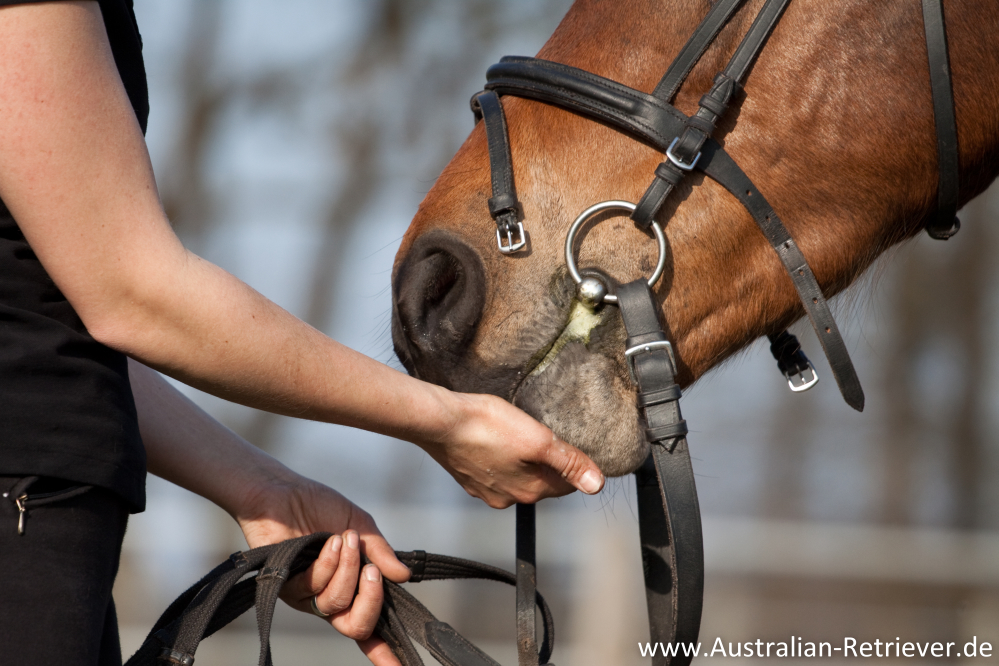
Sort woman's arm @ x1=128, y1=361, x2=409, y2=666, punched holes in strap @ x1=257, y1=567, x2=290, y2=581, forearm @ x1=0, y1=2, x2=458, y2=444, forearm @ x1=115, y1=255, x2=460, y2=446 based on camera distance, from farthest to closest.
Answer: woman's arm @ x1=128, y1=361, x2=409, y2=666
punched holes in strap @ x1=257, y1=567, x2=290, y2=581
forearm @ x1=115, y1=255, x2=460, y2=446
forearm @ x1=0, y1=2, x2=458, y2=444

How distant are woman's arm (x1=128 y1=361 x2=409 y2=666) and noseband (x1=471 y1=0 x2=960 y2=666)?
0.95 feet

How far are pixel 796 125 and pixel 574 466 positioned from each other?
0.71 meters

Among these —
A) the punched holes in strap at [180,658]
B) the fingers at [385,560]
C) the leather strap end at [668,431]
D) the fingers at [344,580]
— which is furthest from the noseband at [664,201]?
the punched holes in strap at [180,658]

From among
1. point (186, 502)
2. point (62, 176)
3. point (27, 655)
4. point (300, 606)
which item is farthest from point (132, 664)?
point (186, 502)

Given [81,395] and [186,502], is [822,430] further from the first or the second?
[81,395]

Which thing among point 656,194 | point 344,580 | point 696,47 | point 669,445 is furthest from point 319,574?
point 696,47

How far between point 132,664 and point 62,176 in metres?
0.68

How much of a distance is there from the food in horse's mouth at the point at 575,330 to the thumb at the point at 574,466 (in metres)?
0.16

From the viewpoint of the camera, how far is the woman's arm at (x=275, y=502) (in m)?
1.36

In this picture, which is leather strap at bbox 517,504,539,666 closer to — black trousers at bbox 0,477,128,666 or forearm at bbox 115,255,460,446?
forearm at bbox 115,255,460,446

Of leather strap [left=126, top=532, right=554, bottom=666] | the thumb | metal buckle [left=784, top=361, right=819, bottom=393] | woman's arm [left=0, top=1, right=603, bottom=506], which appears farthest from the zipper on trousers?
metal buckle [left=784, top=361, right=819, bottom=393]

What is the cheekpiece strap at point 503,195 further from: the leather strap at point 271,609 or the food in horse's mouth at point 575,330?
the leather strap at point 271,609

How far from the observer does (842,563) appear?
5273mm

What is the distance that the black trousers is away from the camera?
0.90 metres
